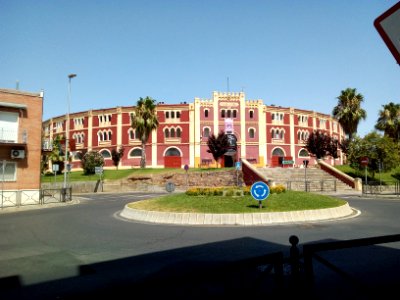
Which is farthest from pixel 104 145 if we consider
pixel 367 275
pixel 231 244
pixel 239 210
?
pixel 367 275

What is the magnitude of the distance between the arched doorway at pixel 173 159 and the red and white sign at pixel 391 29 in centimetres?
5002

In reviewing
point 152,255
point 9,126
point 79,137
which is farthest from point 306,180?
point 79,137

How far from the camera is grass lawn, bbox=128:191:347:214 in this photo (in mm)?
13916

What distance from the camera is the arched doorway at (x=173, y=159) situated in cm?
5206

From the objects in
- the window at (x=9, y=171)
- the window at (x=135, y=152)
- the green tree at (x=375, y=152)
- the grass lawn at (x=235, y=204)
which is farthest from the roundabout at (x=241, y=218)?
the window at (x=135, y=152)

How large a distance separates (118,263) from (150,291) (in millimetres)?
4968

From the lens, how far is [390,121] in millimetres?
51000

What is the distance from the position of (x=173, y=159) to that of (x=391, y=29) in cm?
5046

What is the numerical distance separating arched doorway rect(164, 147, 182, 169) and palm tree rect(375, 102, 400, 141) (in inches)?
1262

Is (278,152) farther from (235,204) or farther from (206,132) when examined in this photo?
(235,204)

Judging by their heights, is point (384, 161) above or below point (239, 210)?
above

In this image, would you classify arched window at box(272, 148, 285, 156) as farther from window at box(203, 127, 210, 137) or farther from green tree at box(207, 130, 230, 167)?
green tree at box(207, 130, 230, 167)

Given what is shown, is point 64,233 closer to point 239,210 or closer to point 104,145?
point 239,210

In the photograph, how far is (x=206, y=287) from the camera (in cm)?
530
